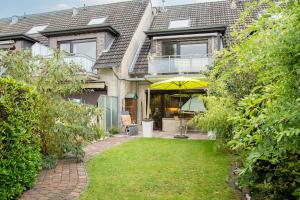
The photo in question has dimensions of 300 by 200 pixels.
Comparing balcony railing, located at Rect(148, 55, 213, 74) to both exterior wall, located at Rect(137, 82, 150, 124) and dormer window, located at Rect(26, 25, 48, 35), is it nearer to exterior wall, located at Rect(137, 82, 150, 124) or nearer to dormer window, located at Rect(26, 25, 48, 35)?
exterior wall, located at Rect(137, 82, 150, 124)

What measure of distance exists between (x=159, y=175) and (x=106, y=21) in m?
18.3

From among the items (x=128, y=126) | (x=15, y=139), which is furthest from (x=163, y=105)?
(x=15, y=139)

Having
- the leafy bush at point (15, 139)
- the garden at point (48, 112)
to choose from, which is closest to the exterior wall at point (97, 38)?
the garden at point (48, 112)

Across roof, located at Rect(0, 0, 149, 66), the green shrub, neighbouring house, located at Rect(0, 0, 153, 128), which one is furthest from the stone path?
roof, located at Rect(0, 0, 149, 66)

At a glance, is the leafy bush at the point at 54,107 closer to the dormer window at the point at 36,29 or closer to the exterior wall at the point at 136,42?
the exterior wall at the point at 136,42

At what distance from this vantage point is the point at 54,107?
28.9ft

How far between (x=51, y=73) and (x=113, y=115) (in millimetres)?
9460

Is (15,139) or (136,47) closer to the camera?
(15,139)

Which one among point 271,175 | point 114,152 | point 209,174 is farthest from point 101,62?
point 271,175

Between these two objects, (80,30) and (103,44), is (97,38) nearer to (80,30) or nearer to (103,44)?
(103,44)

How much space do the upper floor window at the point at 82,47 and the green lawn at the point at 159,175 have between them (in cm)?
1137

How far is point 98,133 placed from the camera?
10.1 metres

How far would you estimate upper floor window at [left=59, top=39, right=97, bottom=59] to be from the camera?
2092cm

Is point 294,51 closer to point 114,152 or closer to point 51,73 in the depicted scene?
point 51,73
